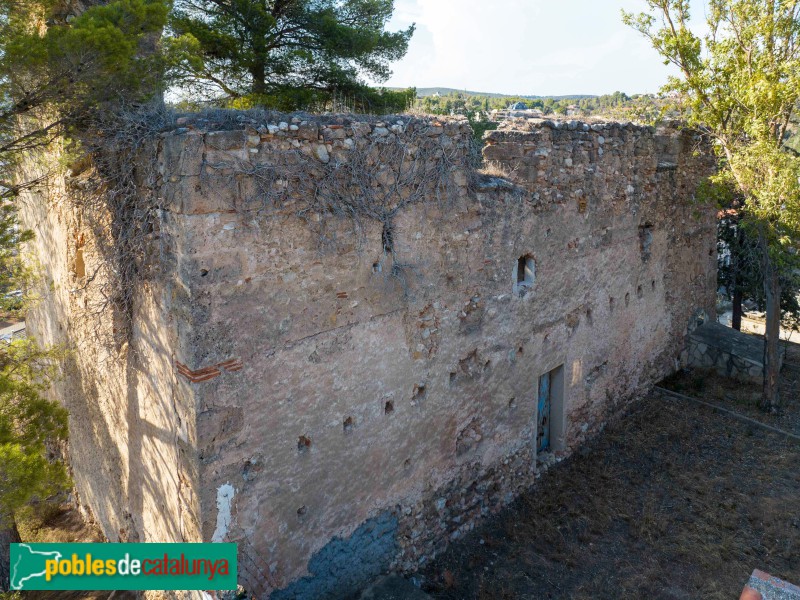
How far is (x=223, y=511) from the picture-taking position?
4.16 metres

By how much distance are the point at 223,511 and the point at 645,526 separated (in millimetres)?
4408

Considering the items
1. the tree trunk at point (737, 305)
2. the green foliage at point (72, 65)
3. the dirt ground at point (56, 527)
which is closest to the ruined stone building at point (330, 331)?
the dirt ground at point (56, 527)

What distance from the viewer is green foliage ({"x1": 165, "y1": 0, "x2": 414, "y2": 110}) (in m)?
10.1

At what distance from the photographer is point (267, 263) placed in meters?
4.17

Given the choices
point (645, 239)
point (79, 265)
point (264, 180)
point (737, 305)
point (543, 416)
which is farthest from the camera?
point (737, 305)

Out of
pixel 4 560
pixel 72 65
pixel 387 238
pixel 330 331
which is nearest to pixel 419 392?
pixel 330 331

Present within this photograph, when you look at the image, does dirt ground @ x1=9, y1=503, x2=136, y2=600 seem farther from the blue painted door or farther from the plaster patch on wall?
the blue painted door

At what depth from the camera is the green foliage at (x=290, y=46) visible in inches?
399

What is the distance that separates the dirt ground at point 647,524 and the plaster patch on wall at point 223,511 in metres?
2.16

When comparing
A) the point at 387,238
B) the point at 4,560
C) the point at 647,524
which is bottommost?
the point at 4,560

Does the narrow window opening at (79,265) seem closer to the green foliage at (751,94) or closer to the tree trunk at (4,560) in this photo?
the tree trunk at (4,560)

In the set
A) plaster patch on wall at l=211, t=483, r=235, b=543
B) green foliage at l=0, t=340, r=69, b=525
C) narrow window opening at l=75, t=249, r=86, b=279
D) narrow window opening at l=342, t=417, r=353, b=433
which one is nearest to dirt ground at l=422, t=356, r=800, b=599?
narrow window opening at l=342, t=417, r=353, b=433

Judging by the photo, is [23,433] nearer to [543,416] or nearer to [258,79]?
[543,416]

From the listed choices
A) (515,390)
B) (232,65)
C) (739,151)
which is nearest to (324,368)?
(515,390)
